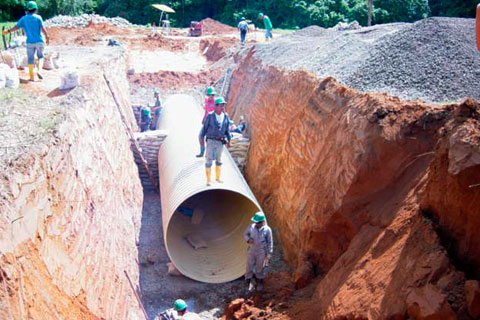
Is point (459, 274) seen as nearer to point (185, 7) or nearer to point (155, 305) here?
point (155, 305)

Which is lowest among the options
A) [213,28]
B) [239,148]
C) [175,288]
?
[175,288]

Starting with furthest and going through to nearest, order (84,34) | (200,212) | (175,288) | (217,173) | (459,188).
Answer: (84,34) → (200,212) → (217,173) → (175,288) → (459,188)

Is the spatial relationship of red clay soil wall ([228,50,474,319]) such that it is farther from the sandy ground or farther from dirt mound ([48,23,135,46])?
dirt mound ([48,23,135,46])

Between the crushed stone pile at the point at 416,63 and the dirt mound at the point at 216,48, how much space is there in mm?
11647

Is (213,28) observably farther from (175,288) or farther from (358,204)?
(358,204)

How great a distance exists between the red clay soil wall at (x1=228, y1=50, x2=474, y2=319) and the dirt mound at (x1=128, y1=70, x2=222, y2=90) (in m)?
9.39

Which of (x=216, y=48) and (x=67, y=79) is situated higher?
(x=67, y=79)

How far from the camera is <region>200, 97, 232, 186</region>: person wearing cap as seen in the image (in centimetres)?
823

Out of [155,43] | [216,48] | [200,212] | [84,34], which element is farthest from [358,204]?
[84,34]

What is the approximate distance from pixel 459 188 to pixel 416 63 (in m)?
4.42

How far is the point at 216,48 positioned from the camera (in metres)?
24.4

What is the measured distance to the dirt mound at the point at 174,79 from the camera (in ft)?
63.4

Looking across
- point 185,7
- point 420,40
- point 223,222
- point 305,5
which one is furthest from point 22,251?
point 185,7

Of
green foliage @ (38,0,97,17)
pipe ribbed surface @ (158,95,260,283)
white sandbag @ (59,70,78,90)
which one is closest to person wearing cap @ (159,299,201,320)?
pipe ribbed surface @ (158,95,260,283)
